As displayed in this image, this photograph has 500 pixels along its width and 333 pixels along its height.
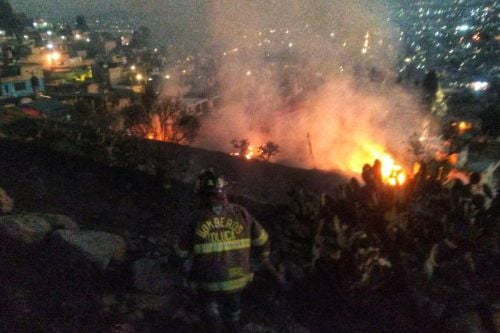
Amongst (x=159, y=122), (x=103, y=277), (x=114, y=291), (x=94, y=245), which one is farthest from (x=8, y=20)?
(x=114, y=291)

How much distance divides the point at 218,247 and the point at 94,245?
6.67 ft

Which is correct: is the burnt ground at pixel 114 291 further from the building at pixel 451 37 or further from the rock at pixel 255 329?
the building at pixel 451 37

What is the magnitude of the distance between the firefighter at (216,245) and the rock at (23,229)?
7.52 ft

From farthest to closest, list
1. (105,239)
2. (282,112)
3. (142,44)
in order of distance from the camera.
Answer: (142,44) < (282,112) < (105,239)

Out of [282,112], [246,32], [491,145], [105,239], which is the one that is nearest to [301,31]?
[246,32]

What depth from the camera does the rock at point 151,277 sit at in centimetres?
437

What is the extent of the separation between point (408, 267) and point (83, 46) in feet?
186

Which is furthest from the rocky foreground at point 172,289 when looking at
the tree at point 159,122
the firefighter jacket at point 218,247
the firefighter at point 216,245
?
the tree at point 159,122

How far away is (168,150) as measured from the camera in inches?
295

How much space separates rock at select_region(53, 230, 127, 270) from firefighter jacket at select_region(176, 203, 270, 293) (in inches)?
61.4

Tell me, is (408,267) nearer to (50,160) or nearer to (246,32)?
(50,160)

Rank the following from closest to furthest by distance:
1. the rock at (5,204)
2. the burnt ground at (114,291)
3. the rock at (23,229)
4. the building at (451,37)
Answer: the burnt ground at (114,291) → the rock at (23,229) → the rock at (5,204) → the building at (451,37)

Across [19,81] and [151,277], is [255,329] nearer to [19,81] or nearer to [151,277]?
[151,277]

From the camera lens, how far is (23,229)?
4863mm
